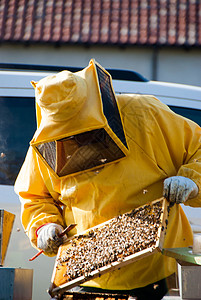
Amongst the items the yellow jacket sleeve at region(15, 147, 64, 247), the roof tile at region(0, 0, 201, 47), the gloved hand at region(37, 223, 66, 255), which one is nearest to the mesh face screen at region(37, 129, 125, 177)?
the yellow jacket sleeve at region(15, 147, 64, 247)

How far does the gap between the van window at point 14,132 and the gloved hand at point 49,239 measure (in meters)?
1.04

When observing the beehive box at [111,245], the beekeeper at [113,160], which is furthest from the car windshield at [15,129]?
the beehive box at [111,245]

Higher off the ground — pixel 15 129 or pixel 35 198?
pixel 15 129

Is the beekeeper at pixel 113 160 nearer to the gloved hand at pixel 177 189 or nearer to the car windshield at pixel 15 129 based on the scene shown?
the gloved hand at pixel 177 189

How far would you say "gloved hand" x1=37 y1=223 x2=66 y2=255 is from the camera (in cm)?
253

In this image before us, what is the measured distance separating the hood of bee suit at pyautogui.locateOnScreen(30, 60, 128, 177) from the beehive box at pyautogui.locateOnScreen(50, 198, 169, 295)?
0.34 metres

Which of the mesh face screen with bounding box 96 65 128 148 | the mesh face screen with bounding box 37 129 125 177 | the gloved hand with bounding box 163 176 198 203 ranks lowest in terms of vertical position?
the gloved hand with bounding box 163 176 198 203

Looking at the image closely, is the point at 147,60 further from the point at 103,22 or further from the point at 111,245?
the point at 111,245

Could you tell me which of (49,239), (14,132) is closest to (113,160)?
(49,239)

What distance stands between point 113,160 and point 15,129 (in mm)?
1363

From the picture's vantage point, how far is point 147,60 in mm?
10047

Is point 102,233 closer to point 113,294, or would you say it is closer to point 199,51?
point 113,294

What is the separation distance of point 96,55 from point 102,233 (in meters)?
8.02

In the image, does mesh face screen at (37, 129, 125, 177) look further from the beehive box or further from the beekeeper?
the beehive box
